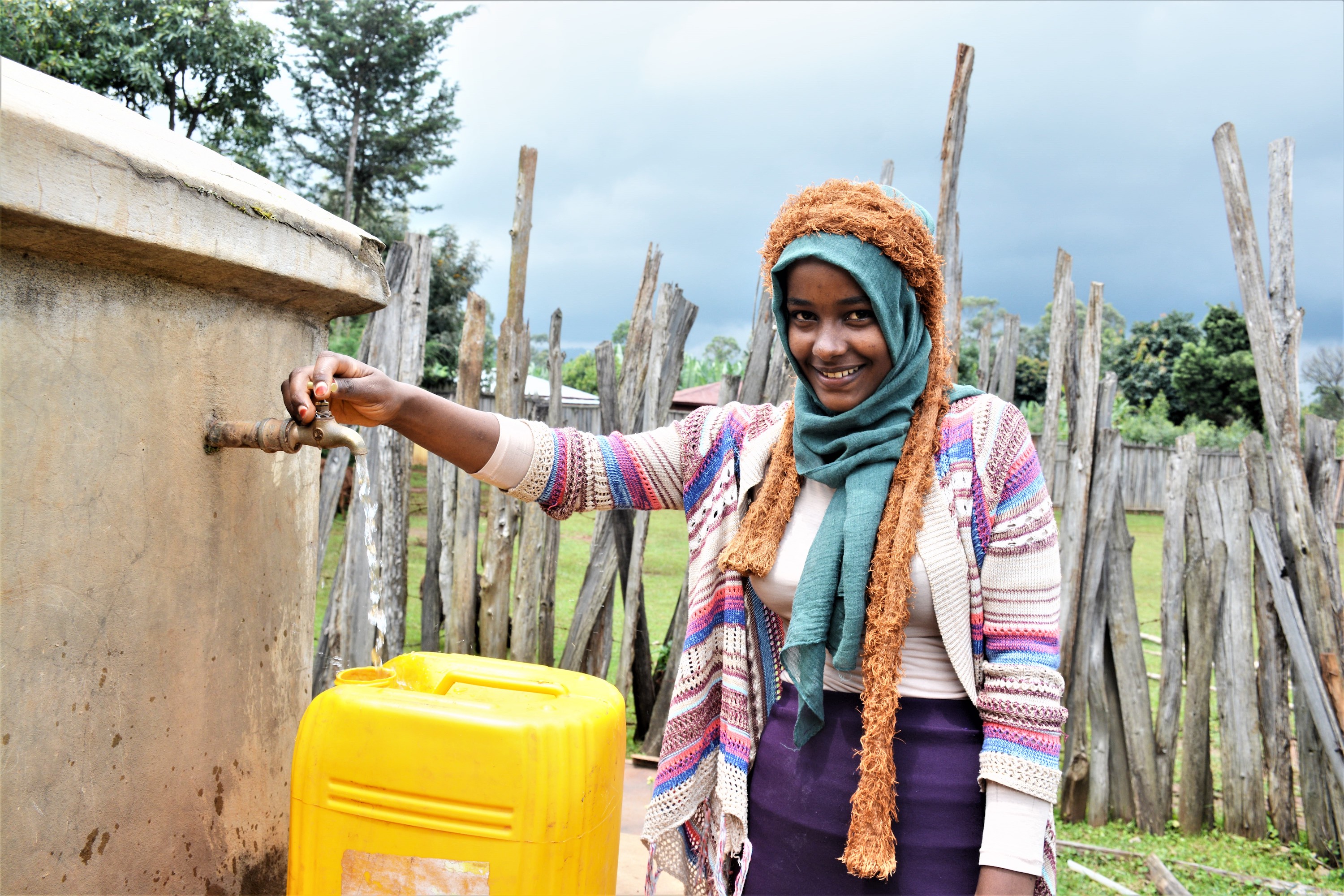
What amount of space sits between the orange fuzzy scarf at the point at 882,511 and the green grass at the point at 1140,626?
36.9 inches

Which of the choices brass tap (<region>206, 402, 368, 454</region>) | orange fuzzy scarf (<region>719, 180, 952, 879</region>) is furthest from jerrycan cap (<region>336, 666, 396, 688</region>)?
orange fuzzy scarf (<region>719, 180, 952, 879</region>)

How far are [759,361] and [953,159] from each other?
1136mm

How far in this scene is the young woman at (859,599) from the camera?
5.00ft

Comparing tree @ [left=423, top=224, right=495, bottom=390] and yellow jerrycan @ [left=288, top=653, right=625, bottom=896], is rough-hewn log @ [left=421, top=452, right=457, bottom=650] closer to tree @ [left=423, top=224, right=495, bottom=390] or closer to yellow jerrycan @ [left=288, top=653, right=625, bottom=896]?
yellow jerrycan @ [left=288, top=653, right=625, bottom=896]

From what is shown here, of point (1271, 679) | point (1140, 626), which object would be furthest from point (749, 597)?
point (1140, 626)

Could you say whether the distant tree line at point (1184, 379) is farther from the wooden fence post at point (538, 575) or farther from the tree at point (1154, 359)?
the wooden fence post at point (538, 575)

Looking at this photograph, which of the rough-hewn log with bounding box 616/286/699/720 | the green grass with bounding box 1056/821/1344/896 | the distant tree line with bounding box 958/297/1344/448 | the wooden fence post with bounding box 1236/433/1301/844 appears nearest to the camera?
the green grass with bounding box 1056/821/1344/896

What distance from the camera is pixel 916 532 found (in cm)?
158

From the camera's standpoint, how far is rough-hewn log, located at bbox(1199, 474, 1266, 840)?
3582mm

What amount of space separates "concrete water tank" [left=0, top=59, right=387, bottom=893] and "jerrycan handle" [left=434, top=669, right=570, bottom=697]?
0.41 m

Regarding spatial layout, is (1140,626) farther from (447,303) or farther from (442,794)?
(447,303)

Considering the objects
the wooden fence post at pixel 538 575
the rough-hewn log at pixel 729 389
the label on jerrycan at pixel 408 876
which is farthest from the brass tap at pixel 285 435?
the rough-hewn log at pixel 729 389

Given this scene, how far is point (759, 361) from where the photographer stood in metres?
4.01

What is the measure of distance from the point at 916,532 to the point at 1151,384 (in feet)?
93.9
